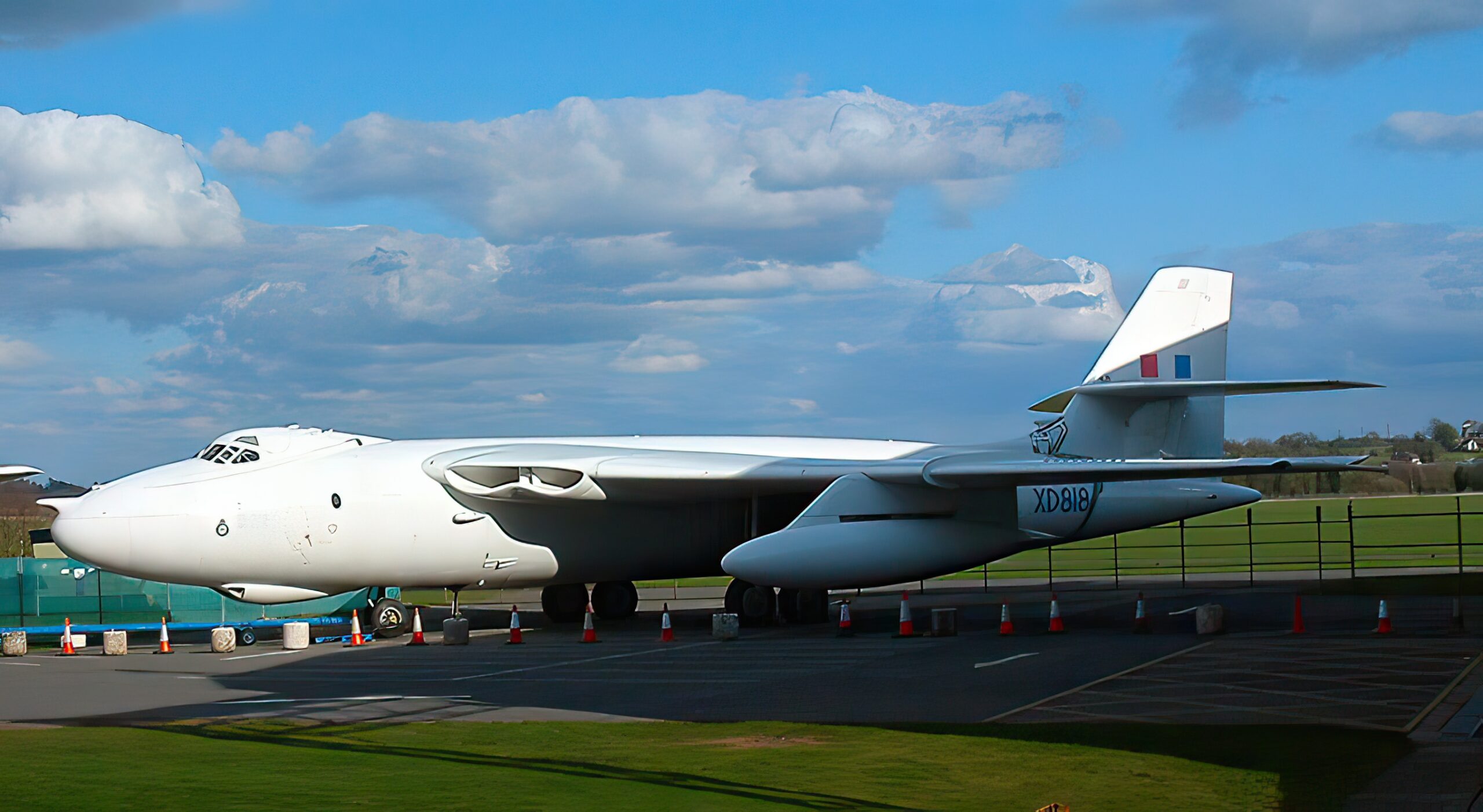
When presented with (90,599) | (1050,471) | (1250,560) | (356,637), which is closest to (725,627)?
(1050,471)

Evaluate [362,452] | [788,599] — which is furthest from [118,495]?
[788,599]

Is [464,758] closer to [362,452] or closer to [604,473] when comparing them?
[604,473]

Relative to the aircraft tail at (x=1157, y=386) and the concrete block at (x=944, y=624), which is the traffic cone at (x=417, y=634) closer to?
the concrete block at (x=944, y=624)

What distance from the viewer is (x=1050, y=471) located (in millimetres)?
18344

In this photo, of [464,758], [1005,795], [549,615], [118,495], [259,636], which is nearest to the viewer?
[1005,795]

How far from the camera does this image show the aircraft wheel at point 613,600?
23.5m

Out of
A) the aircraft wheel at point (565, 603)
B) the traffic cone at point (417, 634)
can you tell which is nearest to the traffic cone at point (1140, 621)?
the aircraft wheel at point (565, 603)

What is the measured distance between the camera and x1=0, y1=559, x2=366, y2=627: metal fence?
23.4 metres

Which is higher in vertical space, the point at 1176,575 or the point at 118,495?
the point at 118,495

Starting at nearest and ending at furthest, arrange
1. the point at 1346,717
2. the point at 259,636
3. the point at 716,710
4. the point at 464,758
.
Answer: the point at 464,758
the point at 1346,717
the point at 716,710
the point at 259,636

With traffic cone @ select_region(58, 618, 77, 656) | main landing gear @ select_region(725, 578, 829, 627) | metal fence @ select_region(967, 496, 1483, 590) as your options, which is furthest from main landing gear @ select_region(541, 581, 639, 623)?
metal fence @ select_region(967, 496, 1483, 590)

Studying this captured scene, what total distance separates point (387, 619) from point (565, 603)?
3.61 meters

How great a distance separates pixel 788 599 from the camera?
2098 centimetres

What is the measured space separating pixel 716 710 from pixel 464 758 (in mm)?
2884
